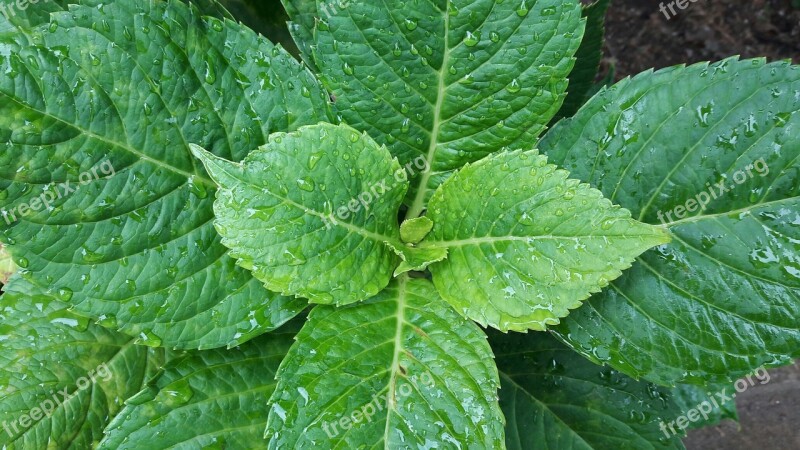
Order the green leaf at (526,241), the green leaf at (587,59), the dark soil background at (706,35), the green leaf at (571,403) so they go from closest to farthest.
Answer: the green leaf at (526,241) → the green leaf at (571,403) → the green leaf at (587,59) → the dark soil background at (706,35)

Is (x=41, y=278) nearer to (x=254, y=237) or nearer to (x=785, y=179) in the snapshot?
(x=254, y=237)

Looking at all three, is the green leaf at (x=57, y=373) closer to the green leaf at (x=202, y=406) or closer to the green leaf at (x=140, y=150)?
the green leaf at (x=202, y=406)

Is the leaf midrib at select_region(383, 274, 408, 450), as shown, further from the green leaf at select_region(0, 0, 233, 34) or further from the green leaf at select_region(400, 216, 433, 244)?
the green leaf at select_region(0, 0, 233, 34)

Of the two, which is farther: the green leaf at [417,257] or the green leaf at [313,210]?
the green leaf at [417,257]

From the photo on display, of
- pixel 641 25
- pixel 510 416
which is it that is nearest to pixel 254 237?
pixel 510 416

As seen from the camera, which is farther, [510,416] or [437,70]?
[510,416]

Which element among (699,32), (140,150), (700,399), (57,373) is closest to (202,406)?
(57,373)

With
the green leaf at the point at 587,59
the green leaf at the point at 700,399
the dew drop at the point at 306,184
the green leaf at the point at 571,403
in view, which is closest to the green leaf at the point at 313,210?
the dew drop at the point at 306,184
